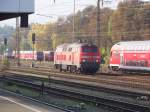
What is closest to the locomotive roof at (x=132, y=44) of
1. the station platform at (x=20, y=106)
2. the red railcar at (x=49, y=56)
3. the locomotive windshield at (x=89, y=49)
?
the locomotive windshield at (x=89, y=49)

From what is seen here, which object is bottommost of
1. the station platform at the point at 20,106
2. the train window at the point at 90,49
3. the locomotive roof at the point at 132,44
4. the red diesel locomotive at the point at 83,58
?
the station platform at the point at 20,106

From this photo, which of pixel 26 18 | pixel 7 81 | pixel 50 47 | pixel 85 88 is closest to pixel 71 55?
pixel 7 81

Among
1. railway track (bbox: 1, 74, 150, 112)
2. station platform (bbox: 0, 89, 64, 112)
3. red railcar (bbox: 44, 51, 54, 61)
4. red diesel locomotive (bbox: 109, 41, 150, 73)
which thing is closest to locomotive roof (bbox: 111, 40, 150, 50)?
red diesel locomotive (bbox: 109, 41, 150, 73)

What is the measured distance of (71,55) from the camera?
47.3 m

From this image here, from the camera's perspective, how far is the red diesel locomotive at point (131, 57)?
4394 centimetres

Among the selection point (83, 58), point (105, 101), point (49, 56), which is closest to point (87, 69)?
point (83, 58)

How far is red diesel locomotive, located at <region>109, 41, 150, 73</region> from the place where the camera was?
4394cm

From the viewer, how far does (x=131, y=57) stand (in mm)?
46625

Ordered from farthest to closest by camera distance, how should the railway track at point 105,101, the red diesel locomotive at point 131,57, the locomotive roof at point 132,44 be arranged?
the locomotive roof at point 132,44, the red diesel locomotive at point 131,57, the railway track at point 105,101

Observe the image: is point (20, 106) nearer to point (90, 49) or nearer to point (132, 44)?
point (90, 49)

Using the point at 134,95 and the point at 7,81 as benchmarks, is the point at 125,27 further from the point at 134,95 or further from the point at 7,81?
the point at 134,95

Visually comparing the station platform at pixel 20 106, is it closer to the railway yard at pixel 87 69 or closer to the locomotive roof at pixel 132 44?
the railway yard at pixel 87 69

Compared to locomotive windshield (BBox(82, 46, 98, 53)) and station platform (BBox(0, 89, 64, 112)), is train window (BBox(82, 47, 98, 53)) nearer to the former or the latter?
locomotive windshield (BBox(82, 46, 98, 53))

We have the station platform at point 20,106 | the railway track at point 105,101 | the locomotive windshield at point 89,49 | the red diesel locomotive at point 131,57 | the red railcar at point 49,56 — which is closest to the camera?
the railway track at point 105,101
